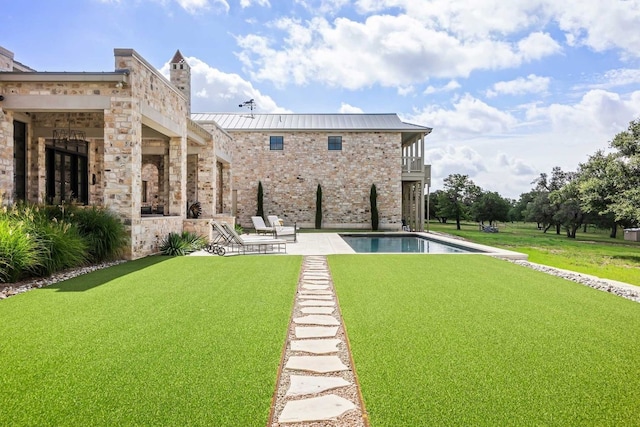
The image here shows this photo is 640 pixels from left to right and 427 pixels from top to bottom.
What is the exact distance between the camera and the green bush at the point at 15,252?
596 centimetres

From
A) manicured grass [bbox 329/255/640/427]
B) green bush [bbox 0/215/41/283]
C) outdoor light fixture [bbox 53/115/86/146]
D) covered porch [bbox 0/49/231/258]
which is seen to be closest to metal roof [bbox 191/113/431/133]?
covered porch [bbox 0/49/231/258]

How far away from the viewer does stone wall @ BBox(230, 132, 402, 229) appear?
22.4 metres

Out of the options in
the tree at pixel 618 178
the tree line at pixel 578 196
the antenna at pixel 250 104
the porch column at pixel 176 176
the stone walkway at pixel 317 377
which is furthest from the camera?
the antenna at pixel 250 104

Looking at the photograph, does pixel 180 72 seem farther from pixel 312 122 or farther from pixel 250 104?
pixel 250 104

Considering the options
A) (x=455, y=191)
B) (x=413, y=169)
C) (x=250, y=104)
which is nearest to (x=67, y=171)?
(x=250, y=104)

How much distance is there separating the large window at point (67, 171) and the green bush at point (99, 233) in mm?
4500

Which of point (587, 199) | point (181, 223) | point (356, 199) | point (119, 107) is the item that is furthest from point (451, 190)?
point (119, 107)

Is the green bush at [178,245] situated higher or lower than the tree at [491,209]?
lower

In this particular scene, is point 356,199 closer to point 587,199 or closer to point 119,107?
point 587,199

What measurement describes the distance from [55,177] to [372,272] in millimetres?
10896

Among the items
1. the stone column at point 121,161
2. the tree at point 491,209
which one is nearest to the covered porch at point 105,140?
the stone column at point 121,161

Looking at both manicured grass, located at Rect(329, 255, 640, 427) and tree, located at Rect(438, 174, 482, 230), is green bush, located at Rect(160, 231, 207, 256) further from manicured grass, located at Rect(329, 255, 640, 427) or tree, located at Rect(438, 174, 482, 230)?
tree, located at Rect(438, 174, 482, 230)

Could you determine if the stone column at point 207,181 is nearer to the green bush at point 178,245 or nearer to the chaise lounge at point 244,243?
the green bush at point 178,245

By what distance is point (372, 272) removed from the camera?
7426 millimetres
